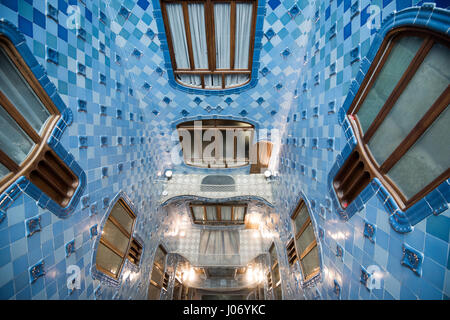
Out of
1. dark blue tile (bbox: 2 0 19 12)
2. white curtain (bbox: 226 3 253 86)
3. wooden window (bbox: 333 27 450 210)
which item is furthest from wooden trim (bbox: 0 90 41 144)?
wooden window (bbox: 333 27 450 210)

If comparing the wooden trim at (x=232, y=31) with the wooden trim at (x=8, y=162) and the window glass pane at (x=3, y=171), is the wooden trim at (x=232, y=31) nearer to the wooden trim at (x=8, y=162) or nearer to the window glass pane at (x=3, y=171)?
the wooden trim at (x=8, y=162)

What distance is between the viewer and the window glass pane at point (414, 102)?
55.2 inches

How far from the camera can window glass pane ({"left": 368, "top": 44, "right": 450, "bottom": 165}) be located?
1.40 meters

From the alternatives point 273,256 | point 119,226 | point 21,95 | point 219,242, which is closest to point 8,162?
point 21,95

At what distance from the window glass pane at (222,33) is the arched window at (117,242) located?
433 cm

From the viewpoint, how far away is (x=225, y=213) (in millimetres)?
7836

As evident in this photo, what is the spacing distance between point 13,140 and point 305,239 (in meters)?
5.39

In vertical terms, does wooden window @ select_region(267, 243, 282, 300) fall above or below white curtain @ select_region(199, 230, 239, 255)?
below

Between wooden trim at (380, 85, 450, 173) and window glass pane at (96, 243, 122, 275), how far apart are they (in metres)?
4.99

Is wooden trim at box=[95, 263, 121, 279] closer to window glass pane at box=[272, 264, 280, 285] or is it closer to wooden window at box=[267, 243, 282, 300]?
wooden window at box=[267, 243, 282, 300]

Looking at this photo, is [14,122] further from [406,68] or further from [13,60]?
[406,68]

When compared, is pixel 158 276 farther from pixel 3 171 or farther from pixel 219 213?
pixel 3 171

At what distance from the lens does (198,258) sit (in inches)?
298

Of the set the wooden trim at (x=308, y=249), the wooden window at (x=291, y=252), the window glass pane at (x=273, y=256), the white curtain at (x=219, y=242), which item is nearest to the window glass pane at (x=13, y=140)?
the wooden trim at (x=308, y=249)
